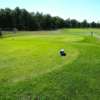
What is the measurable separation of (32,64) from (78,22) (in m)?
105

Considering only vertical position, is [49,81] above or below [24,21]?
below

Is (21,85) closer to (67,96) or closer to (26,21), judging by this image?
(67,96)

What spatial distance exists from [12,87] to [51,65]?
12.7 feet

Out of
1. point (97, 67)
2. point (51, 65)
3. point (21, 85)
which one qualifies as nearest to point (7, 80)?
point (21, 85)

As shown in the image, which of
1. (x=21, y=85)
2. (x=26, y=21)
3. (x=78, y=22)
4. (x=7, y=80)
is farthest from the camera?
(x=78, y=22)

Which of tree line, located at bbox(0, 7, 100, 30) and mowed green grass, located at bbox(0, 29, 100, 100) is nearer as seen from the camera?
mowed green grass, located at bbox(0, 29, 100, 100)

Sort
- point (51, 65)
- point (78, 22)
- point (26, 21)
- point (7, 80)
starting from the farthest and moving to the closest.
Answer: point (78, 22)
point (26, 21)
point (51, 65)
point (7, 80)

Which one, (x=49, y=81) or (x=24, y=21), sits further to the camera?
(x=24, y=21)

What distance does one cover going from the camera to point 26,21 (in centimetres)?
7750

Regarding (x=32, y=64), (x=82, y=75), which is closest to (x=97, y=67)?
(x=82, y=75)

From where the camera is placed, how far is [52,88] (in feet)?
25.0

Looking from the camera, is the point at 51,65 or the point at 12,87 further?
the point at 51,65

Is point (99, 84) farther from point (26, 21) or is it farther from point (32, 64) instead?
point (26, 21)

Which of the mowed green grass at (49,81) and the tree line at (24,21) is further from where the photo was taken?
the tree line at (24,21)
